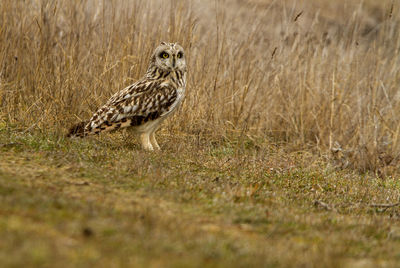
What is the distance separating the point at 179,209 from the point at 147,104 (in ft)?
8.54

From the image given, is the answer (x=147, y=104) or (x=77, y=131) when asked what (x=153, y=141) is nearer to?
(x=147, y=104)

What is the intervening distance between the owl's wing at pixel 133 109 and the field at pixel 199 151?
23 cm

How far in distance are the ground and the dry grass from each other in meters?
0.84

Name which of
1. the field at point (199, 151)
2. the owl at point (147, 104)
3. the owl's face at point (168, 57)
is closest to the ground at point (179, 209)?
the field at point (199, 151)

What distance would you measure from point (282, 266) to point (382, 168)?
5389mm

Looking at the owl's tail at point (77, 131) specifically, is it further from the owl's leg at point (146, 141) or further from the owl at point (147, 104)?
the owl's leg at point (146, 141)

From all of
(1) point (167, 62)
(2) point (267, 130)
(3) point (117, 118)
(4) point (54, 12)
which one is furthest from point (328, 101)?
(4) point (54, 12)

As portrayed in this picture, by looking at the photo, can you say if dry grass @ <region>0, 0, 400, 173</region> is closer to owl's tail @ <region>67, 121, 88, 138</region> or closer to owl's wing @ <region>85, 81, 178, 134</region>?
owl's tail @ <region>67, 121, 88, 138</region>

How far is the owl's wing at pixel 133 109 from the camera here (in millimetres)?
6719

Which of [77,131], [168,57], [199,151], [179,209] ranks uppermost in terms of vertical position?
[168,57]

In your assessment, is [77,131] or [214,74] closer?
[77,131]

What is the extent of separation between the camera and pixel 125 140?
714 cm

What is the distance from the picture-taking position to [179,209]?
4.39m

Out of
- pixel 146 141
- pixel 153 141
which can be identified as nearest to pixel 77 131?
pixel 146 141
